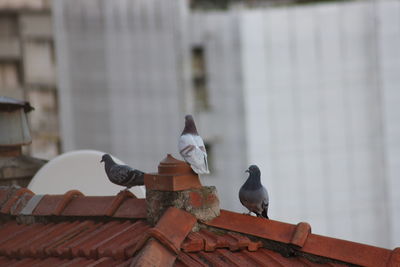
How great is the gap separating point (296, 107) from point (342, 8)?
1.97 m

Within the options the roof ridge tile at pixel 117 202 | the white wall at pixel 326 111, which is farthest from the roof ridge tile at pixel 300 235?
the white wall at pixel 326 111

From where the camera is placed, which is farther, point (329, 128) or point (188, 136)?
point (329, 128)

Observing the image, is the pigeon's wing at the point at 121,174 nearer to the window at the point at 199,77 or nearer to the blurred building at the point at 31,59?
the blurred building at the point at 31,59

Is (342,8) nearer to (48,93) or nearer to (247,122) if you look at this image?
(247,122)

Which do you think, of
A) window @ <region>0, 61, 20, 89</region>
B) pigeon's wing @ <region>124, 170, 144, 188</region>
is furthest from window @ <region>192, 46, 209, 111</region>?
pigeon's wing @ <region>124, 170, 144, 188</region>

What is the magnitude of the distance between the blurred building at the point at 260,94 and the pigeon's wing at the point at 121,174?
7.59m

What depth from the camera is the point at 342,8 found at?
1157cm

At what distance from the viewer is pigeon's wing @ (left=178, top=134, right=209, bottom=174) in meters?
2.88

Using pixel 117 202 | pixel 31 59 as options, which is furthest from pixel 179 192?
pixel 31 59

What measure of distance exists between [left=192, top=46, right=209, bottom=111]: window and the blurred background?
2cm

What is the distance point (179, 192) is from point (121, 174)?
0.75 meters

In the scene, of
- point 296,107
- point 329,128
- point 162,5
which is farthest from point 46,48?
point 329,128

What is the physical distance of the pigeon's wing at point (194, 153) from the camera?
2883 millimetres

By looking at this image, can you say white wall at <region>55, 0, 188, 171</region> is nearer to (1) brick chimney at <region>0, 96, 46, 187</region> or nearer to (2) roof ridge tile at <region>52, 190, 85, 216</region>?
(1) brick chimney at <region>0, 96, 46, 187</region>
